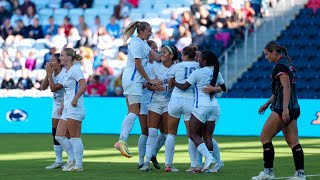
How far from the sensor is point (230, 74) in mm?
32812

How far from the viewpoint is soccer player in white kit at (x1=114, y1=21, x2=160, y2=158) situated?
1625 centimetres

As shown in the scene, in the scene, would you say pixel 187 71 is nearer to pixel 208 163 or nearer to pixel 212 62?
pixel 212 62

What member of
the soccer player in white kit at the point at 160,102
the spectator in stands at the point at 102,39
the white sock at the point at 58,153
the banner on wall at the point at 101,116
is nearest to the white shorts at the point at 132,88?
the soccer player in white kit at the point at 160,102

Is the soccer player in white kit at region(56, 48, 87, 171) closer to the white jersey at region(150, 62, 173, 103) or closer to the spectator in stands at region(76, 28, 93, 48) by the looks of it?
the white jersey at region(150, 62, 173, 103)

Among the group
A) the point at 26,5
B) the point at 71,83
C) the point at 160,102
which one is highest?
the point at 26,5

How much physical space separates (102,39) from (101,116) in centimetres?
494

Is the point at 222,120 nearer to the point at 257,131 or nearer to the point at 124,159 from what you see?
the point at 257,131

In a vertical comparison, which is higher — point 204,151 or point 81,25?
point 81,25

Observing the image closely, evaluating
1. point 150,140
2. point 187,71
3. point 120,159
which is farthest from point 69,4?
point 187,71

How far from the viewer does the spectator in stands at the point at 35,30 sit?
35.6 metres

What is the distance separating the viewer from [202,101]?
15664mm

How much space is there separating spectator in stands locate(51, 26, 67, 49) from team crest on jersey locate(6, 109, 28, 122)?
4898 mm

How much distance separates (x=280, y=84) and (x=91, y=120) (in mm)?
16138

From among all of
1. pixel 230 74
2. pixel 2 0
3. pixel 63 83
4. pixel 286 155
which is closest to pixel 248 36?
pixel 230 74
